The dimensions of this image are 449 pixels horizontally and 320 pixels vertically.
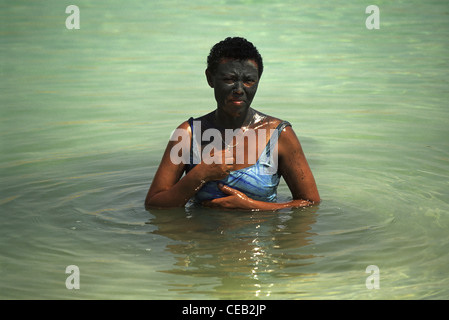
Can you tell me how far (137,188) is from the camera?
656 centimetres

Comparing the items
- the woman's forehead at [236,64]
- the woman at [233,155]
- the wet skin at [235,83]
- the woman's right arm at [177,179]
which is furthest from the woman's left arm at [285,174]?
the woman's forehead at [236,64]

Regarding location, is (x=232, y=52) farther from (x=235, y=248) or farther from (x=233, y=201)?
(x=235, y=248)

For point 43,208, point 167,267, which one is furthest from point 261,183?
point 43,208

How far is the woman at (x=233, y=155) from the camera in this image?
5441 mm

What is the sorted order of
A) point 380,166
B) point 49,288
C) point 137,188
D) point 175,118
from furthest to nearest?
point 175,118 → point 380,166 → point 137,188 → point 49,288

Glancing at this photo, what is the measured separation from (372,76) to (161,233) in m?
7.09

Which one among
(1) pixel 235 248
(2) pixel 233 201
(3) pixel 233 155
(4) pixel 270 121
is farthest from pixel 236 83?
(1) pixel 235 248

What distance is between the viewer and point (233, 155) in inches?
218

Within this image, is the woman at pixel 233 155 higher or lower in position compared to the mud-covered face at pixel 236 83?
lower

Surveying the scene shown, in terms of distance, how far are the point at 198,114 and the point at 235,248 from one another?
14.8ft

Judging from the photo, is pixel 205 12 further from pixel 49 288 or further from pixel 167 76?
pixel 49 288

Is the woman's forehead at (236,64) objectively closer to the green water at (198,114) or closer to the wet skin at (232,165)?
the wet skin at (232,165)

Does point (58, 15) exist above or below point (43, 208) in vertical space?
above

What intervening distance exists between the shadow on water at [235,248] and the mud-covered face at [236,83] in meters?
0.83
